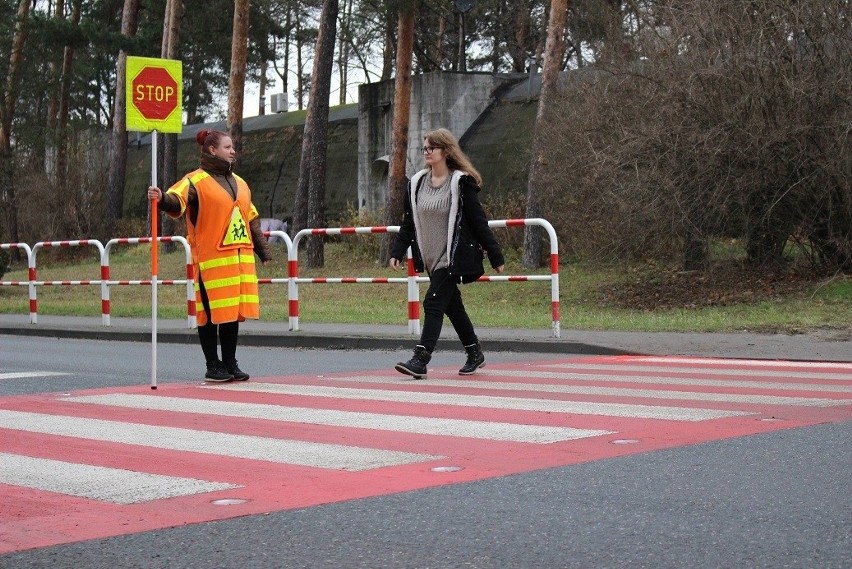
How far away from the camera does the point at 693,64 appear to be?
2141cm

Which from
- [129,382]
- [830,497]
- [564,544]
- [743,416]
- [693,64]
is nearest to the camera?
[564,544]

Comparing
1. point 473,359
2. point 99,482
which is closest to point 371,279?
point 473,359

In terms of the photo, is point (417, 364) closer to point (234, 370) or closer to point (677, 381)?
point (234, 370)

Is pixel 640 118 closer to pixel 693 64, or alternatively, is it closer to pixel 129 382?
pixel 693 64

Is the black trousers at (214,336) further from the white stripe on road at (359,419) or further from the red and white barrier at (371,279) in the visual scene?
the red and white barrier at (371,279)

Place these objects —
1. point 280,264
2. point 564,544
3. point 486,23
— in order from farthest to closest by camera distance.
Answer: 1. point 486,23
2. point 280,264
3. point 564,544

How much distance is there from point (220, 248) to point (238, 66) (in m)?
25.5

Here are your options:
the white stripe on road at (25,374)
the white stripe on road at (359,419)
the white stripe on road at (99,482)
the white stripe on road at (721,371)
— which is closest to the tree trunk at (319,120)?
the white stripe on road at (25,374)

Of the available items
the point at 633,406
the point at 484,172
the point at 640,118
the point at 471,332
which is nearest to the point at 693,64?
the point at 640,118

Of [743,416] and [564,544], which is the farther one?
[743,416]

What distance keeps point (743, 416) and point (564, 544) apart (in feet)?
11.8

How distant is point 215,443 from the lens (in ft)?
25.0

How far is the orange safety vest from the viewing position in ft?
36.6

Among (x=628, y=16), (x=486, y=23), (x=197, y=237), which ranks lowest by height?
(x=197, y=237)
